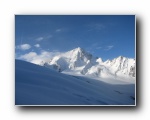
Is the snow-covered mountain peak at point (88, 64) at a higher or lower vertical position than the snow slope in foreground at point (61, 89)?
higher

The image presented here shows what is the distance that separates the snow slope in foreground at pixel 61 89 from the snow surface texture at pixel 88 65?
0.25 feet

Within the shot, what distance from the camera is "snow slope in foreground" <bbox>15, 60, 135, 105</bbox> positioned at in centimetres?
263

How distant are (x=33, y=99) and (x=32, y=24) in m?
0.83

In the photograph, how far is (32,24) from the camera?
2684 mm

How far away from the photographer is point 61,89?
8.72 feet

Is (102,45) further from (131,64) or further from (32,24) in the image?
(32,24)

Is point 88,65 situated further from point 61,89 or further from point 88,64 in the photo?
point 61,89

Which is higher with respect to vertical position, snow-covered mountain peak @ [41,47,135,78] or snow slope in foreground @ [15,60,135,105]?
snow-covered mountain peak @ [41,47,135,78]

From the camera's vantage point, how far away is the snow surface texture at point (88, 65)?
2637 millimetres

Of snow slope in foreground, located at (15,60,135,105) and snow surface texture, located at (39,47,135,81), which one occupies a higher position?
snow surface texture, located at (39,47,135,81)

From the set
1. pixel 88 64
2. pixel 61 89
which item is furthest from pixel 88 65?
pixel 61 89

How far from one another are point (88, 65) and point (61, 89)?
401 mm

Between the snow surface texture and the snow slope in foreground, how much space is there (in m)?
0.08

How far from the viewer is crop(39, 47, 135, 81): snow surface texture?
8.65 ft
